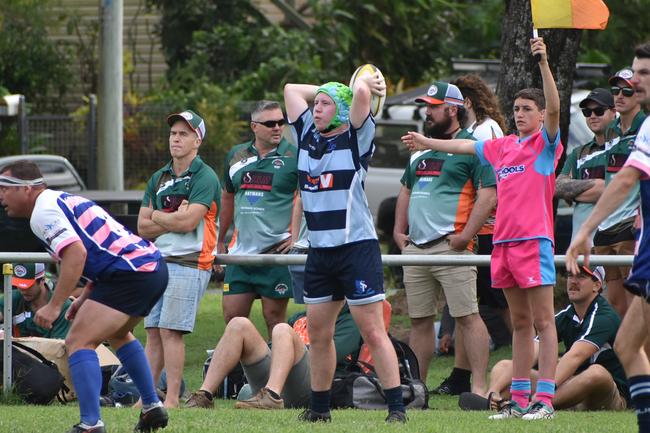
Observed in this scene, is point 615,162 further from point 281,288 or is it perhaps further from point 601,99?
point 281,288

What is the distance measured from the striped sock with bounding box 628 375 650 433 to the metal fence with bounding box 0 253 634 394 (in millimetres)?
2297

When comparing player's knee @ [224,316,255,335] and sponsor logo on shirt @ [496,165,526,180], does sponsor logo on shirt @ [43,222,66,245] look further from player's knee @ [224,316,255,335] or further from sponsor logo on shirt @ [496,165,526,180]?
sponsor logo on shirt @ [496,165,526,180]

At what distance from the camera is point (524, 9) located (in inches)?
500

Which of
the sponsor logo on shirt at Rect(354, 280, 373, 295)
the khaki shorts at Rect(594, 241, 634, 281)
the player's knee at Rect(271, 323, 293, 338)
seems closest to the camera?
the sponsor logo on shirt at Rect(354, 280, 373, 295)

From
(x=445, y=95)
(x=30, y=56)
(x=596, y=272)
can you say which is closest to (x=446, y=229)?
(x=445, y=95)

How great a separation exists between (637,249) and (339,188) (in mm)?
1953

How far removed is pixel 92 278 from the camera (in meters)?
7.60

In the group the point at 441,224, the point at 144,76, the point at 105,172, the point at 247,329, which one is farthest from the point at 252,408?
the point at 144,76

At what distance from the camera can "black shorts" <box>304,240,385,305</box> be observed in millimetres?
7832

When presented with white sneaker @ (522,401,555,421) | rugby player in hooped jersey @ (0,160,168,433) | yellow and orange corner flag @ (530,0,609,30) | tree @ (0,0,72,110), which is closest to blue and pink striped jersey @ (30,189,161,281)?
rugby player in hooped jersey @ (0,160,168,433)

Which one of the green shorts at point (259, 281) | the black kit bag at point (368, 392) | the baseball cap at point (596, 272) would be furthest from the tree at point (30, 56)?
the baseball cap at point (596, 272)

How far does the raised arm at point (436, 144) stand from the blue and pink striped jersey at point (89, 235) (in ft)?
5.98

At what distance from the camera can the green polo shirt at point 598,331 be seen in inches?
357

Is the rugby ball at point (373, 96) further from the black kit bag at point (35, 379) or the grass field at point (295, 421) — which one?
the black kit bag at point (35, 379)
